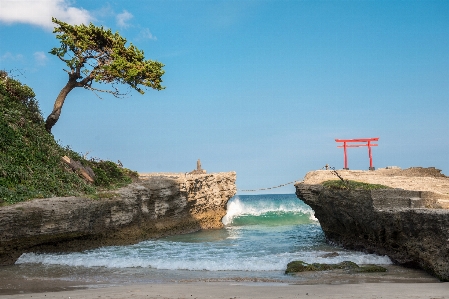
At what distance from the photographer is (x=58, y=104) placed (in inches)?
885

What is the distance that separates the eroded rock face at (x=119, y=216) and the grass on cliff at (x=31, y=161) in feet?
3.07

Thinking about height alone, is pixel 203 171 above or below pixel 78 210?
above

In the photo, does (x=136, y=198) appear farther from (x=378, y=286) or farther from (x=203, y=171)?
(x=378, y=286)

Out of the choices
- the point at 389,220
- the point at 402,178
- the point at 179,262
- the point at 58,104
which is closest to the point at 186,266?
the point at 179,262

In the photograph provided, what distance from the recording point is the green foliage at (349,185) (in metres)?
14.7

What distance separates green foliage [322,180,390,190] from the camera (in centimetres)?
1467

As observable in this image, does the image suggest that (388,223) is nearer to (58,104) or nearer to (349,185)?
(349,185)

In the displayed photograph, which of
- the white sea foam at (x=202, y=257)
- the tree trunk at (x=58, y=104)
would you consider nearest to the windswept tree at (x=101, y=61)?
the tree trunk at (x=58, y=104)

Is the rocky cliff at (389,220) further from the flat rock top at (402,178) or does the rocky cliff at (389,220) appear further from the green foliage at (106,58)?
the green foliage at (106,58)

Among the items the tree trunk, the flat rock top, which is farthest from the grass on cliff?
the flat rock top

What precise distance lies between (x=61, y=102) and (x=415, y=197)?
59.4ft

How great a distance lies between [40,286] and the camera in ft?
31.1

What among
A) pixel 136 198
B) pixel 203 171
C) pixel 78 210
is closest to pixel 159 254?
pixel 78 210

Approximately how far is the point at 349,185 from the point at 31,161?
41.1ft
